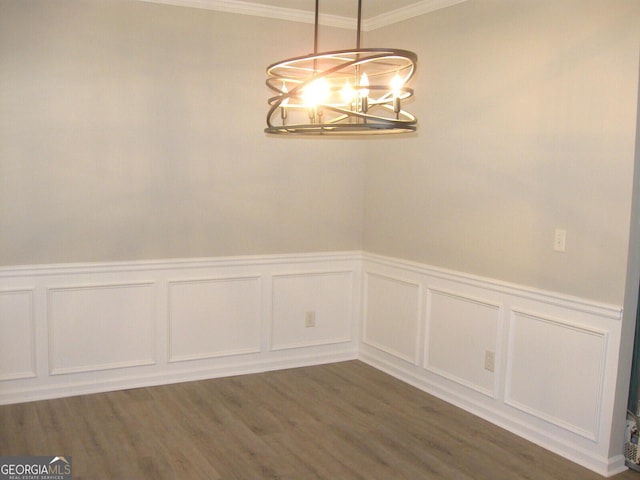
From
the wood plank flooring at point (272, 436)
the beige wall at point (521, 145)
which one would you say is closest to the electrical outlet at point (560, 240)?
the beige wall at point (521, 145)

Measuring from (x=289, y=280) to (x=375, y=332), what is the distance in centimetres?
75

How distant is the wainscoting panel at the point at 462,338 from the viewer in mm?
3787

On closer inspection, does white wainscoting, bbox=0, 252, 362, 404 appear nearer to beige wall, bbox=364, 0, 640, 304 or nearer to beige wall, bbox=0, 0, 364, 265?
beige wall, bbox=0, 0, 364, 265

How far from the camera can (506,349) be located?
3.67m

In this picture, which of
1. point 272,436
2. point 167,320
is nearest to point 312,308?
point 167,320

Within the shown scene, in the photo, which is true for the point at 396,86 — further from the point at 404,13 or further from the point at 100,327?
the point at 100,327

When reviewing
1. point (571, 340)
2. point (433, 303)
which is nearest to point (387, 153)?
point (433, 303)

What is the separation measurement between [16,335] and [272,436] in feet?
5.43

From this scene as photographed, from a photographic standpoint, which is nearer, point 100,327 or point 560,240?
point 560,240

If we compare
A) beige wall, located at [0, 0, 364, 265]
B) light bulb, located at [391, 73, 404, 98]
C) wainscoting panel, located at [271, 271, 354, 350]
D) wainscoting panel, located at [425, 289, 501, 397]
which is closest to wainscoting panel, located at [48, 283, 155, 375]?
beige wall, located at [0, 0, 364, 265]

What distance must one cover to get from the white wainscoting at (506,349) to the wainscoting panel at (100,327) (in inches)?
65.3

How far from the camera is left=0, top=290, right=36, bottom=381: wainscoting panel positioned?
383 cm

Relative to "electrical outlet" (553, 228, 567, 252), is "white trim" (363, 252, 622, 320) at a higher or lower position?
lower

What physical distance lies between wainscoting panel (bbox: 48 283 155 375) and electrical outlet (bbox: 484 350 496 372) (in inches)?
83.1
